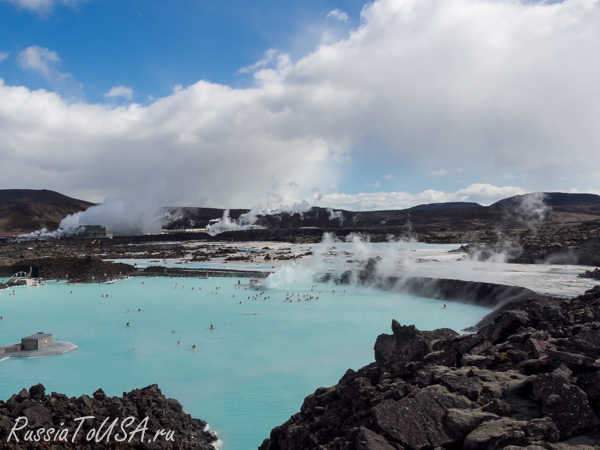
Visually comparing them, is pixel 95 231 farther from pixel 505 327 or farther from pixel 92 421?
pixel 505 327

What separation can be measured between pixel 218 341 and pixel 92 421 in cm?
941

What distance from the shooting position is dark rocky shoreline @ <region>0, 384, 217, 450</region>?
6.30 meters

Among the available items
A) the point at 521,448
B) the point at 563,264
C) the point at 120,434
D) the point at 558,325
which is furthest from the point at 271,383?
the point at 563,264

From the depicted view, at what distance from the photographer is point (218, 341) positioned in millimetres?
15969

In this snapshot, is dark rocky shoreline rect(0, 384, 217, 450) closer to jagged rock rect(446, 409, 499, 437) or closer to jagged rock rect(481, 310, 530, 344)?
jagged rock rect(446, 409, 499, 437)

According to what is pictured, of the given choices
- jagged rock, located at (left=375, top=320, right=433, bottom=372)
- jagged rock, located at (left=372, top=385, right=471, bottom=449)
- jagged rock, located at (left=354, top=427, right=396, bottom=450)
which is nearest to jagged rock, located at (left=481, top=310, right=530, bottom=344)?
jagged rock, located at (left=375, top=320, right=433, bottom=372)

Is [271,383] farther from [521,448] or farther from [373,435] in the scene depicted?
[521,448]

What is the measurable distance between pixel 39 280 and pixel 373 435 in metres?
34.1

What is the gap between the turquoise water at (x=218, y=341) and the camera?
34.6ft

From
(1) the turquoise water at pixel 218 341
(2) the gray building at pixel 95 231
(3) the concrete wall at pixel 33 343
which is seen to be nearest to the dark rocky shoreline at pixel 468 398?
(1) the turquoise water at pixel 218 341

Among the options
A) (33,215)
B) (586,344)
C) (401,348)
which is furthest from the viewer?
(33,215)

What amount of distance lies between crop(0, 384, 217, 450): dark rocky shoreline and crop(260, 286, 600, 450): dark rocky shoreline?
5.91 feet

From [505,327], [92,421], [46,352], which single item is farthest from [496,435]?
[46,352]

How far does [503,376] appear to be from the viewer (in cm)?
536
